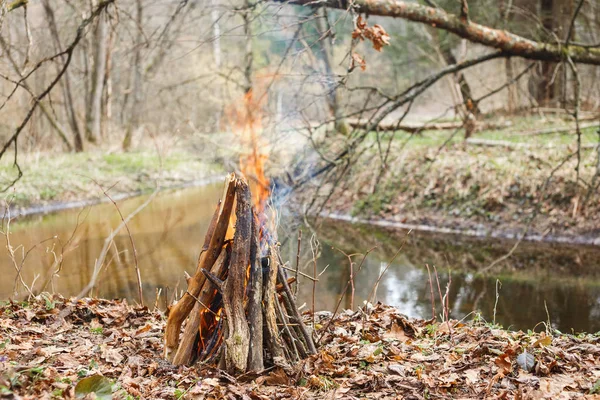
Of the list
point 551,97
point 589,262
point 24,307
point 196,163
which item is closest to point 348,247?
point 589,262

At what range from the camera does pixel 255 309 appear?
12.3 feet

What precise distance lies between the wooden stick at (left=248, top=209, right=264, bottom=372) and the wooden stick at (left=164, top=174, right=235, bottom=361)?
220mm

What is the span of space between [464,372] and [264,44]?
93.1 feet

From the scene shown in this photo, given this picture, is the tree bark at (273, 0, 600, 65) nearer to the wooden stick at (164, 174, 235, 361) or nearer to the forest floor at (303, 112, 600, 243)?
the wooden stick at (164, 174, 235, 361)

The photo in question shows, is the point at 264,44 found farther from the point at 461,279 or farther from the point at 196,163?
the point at 461,279

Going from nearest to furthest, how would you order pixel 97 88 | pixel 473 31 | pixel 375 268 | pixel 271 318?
pixel 271 318, pixel 473 31, pixel 375 268, pixel 97 88

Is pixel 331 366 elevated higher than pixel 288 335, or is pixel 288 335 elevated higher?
pixel 288 335

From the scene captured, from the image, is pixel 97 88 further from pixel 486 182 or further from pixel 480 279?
pixel 480 279

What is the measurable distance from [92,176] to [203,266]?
46.5 ft

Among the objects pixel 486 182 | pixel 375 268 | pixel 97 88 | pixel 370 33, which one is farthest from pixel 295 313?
pixel 97 88

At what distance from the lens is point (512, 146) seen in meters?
13.8

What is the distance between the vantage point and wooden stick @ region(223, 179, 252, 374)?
3.60 m

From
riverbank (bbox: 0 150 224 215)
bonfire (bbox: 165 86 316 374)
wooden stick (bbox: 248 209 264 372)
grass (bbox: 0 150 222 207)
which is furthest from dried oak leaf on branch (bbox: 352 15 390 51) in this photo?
grass (bbox: 0 150 222 207)

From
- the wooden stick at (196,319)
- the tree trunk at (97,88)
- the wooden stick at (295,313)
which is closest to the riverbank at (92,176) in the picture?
the tree trunk at (97,88)
